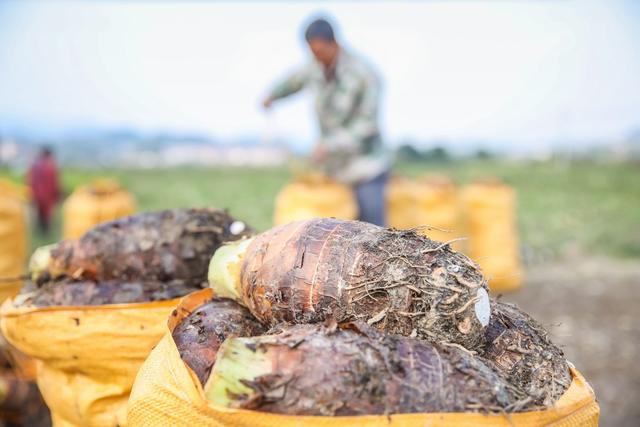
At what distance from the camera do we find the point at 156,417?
5.81 ft

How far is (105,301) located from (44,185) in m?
12.1

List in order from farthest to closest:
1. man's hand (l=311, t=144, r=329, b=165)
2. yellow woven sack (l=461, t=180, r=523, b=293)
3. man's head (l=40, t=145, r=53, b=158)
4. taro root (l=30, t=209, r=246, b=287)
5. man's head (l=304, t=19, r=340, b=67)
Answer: man's head (l=40, t=145, r=53, b=158)
yellow woven sack (l=461, t=180, r=523, b=293)
man's hand (l=311, t=144, r=329, b=165)
man's head (l=304, t=19, r=340, b=67)
taro root (l=30, t=209, r=246, b=287)

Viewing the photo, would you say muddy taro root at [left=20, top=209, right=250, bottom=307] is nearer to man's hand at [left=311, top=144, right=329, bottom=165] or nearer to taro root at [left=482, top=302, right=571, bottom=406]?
taro root at [left=482, top=302, right=571, bottom=406]

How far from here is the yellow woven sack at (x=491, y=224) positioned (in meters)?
8.56

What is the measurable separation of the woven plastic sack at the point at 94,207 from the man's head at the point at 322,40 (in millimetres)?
3498

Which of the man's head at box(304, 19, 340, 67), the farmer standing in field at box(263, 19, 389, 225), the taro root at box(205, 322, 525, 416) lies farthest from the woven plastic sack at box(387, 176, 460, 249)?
the taro root at box(205, 322, 525, 416)

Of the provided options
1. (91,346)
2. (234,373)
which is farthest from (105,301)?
(234,373)

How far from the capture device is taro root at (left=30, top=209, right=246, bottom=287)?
8.87ft

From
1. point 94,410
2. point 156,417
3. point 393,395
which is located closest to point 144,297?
point 94,410

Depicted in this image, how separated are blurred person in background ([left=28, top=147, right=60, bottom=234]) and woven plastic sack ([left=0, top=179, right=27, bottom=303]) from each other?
25.8ft

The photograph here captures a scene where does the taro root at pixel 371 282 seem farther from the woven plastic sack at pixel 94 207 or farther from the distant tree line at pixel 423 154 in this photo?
the distant tree line at pixel 423 154

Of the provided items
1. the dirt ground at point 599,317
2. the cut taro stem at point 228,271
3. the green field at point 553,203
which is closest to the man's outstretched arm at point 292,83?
the dirt ground at point 599,317

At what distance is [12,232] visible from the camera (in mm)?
5930

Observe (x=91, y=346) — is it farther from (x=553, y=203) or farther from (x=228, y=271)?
(x=553, y=203)
